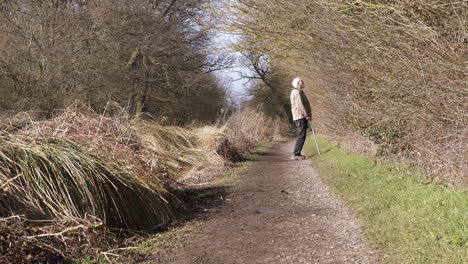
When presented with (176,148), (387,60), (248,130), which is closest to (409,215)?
(387,60)

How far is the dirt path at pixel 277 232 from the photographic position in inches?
179

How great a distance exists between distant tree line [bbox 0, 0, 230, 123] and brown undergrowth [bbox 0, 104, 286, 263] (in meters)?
6.16

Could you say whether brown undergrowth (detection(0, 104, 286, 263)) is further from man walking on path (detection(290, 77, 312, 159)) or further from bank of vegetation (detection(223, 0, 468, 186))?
man walking on path (detection(290, 77, 312, 159))

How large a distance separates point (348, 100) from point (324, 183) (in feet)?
11.0

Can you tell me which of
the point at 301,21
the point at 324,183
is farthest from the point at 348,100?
the point at 324,183

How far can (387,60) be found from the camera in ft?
24.0

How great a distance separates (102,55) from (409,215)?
14.6m

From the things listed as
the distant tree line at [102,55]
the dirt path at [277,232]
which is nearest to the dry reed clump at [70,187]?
the dirt path at [277,232]

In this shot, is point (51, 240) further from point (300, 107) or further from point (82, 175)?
point (300, 107)

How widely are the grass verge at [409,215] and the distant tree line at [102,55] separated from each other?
22.7ft

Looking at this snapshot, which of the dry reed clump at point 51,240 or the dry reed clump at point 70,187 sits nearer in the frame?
the dry reed clump at point 51,240

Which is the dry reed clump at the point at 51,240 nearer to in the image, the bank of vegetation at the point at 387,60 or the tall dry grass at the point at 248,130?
the bank of vegetation at the point at 387,60

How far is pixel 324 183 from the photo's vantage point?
8609 mm

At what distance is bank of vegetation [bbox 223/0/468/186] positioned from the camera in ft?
19.6
